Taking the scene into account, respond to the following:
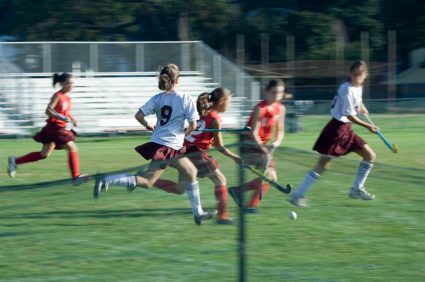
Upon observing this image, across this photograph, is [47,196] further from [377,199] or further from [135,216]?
[377,199]

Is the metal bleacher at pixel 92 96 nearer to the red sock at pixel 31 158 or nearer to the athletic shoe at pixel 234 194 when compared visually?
the red sock at pixel 31 158

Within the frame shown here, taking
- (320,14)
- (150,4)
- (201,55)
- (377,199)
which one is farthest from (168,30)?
(377,199)

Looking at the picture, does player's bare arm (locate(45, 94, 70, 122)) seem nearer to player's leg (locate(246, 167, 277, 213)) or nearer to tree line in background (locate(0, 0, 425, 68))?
player's leg (locate(246, 167, 277, 213))

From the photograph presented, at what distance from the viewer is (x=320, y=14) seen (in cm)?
3762

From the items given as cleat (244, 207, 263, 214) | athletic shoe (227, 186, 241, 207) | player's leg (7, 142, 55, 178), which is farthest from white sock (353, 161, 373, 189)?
player's leg (7, 142, 55, 178)

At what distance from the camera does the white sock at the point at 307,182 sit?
3.73 metres

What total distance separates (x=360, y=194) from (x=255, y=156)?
1617 millimetres

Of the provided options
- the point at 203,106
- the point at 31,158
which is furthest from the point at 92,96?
the point at 203,106

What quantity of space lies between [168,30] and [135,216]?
34.2 metres

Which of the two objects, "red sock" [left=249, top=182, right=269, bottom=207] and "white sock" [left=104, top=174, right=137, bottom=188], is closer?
"white sock" [left=104, top=174, right=137, bottom=188]

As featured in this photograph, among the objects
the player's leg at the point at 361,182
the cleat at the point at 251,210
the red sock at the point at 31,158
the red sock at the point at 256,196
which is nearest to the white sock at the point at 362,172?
the player's leg at the point at 361,182

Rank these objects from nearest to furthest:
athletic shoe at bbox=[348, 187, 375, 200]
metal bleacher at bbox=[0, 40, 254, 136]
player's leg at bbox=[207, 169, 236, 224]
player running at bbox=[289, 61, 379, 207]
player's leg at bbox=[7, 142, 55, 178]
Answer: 1. player's leg at bbox=[207, 169, 236, 224]
2. athletic shoe at bbox=[348, 187, 375, 200]
3. player running at bbox=[289, 61, 379, 207]
4. player's leg at bbox=[7, 142, 55, 178]
5. metal bleacher at bbox=[0, 40, 254, 136]

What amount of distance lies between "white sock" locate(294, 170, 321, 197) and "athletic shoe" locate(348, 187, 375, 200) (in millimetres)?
310

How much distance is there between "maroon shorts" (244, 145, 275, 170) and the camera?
311 cm
